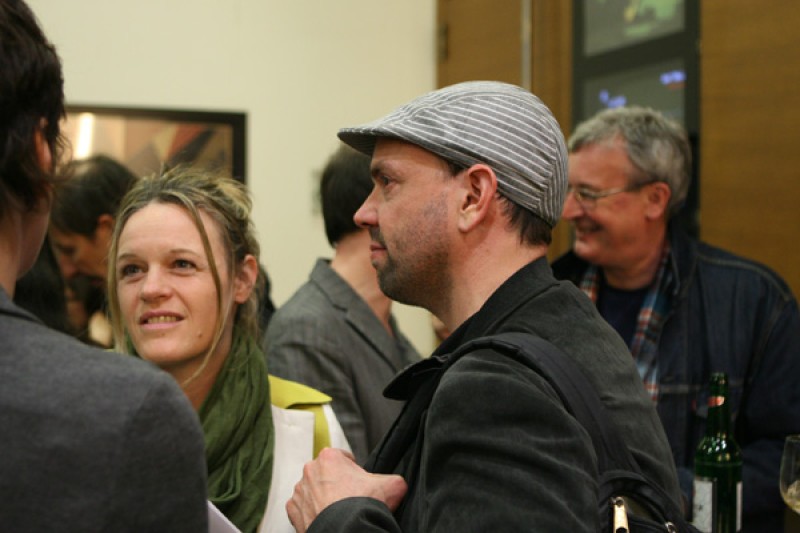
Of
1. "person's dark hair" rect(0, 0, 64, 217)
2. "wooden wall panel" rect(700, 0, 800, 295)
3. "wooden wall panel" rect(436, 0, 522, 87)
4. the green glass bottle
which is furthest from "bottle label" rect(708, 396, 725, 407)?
"wooden wall panel" rect(436, 0, 522, 87)

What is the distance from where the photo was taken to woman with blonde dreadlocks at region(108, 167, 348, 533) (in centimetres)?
181

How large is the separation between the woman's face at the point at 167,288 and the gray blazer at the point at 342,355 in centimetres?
30

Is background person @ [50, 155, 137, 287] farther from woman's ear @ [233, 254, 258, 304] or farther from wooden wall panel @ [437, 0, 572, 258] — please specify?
wooden wall panel @ [437, 0, 572, 258]

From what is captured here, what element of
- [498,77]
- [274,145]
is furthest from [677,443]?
[274,145]

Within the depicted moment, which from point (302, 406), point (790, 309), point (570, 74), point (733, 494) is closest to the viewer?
point (733, 494)

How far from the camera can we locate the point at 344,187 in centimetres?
238

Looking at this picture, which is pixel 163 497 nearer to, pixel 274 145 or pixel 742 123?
pixel 742 123

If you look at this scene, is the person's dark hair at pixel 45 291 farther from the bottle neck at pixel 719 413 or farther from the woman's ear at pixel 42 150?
the bottle neck at pixel 719 413

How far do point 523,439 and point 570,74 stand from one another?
3007 mm

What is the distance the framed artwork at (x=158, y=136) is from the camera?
4375mm

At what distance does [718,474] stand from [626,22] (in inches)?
87.1

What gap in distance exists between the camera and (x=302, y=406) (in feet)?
6.44

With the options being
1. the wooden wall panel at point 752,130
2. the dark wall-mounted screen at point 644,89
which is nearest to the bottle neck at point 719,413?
the wooden wall panel at point 752,130

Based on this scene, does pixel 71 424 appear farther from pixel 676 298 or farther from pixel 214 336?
pixel 676 298
